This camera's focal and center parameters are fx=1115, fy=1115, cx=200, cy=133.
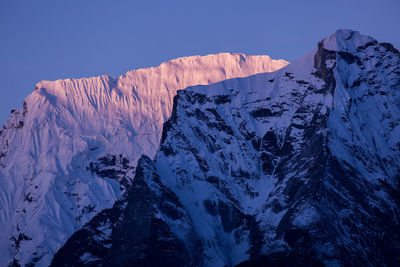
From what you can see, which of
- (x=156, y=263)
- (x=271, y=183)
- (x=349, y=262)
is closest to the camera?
(x=349, y=262)

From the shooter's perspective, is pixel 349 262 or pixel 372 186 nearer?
pixel 349 262

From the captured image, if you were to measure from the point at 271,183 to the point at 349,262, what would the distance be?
31.2 metres

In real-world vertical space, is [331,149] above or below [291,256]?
above

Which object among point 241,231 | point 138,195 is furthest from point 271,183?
point 138,195

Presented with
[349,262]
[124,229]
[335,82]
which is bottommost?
[349,262]

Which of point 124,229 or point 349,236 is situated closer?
point 349,236

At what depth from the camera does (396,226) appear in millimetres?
178625

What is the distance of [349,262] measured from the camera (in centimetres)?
16988

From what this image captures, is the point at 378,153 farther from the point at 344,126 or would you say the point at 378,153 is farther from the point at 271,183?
the point at 271,183

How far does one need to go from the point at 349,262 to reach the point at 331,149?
23.0 meters

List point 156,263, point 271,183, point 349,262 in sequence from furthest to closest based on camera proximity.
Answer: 1. point 271,183
2. point 156,263
3. point 349,262

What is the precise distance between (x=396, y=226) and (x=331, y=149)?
1697 centimetres

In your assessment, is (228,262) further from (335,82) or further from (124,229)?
(335,82)

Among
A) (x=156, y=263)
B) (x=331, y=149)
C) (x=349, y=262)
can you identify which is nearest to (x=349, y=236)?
(x=349, y=262)
